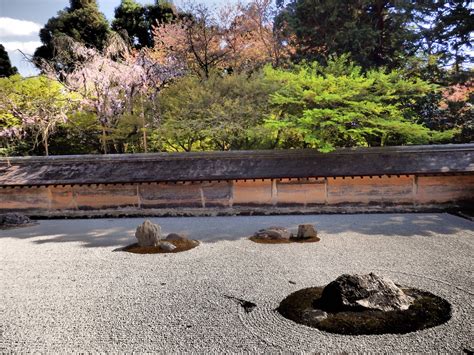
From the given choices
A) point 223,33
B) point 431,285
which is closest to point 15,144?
point 223,33

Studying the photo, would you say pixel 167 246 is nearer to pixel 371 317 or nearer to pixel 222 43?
pixel 371 317

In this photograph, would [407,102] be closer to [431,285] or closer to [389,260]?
[389,260]

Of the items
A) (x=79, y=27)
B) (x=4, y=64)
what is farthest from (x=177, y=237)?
(x=79, y=27)

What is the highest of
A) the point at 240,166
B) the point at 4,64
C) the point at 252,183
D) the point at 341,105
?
the point at 4,64

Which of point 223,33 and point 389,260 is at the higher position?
point 223,33

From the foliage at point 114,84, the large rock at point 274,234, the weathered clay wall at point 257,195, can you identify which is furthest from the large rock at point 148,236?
the foliage at point 114,84

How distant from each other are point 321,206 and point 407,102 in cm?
674

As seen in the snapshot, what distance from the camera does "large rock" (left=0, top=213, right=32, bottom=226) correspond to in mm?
11984

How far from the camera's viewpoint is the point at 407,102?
15.4 metres

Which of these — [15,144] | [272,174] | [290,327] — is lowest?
[290,327]

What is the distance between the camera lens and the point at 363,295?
17.4ft

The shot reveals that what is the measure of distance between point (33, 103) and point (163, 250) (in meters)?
12.1

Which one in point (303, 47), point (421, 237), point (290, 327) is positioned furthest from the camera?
point (303, 47)

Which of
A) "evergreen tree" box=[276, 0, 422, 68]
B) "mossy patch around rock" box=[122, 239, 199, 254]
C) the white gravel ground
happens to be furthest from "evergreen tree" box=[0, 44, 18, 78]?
"mossy patch around rock" box=[122, 239, 199, 254]
